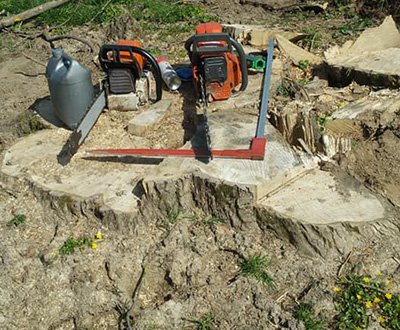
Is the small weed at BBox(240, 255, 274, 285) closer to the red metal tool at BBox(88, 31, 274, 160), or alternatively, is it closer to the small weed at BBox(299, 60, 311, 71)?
the red metal tool at BBox(88, 31, 274, 160)

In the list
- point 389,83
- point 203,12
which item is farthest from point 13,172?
point 203,12

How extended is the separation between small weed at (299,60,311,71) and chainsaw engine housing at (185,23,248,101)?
3.90ft

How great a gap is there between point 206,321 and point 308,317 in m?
0.65

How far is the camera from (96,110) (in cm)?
476

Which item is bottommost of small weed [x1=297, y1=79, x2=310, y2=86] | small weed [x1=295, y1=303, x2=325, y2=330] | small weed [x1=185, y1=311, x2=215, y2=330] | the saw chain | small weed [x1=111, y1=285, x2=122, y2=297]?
small weed [x1=111, y1=285, x2=122, y2=297]

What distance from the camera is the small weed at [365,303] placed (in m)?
3.03

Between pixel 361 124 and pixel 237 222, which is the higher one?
pixel 361 124

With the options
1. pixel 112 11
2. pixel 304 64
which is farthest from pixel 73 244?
pixel 112 11

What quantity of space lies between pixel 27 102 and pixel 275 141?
3.62m

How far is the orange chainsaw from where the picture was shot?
4602 millimetres

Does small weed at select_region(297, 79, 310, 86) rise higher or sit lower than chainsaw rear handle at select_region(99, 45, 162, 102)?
lower

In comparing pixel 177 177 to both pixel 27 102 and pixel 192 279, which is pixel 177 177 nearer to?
pixel 192 279

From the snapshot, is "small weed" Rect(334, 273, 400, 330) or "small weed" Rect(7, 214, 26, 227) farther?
"small weed" Rect(7, 214, 26, 227)

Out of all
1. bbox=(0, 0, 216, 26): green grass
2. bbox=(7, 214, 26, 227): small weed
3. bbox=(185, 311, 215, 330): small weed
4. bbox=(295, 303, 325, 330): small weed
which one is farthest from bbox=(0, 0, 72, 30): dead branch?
bbox=(295, 303, 325, 330): small weed
